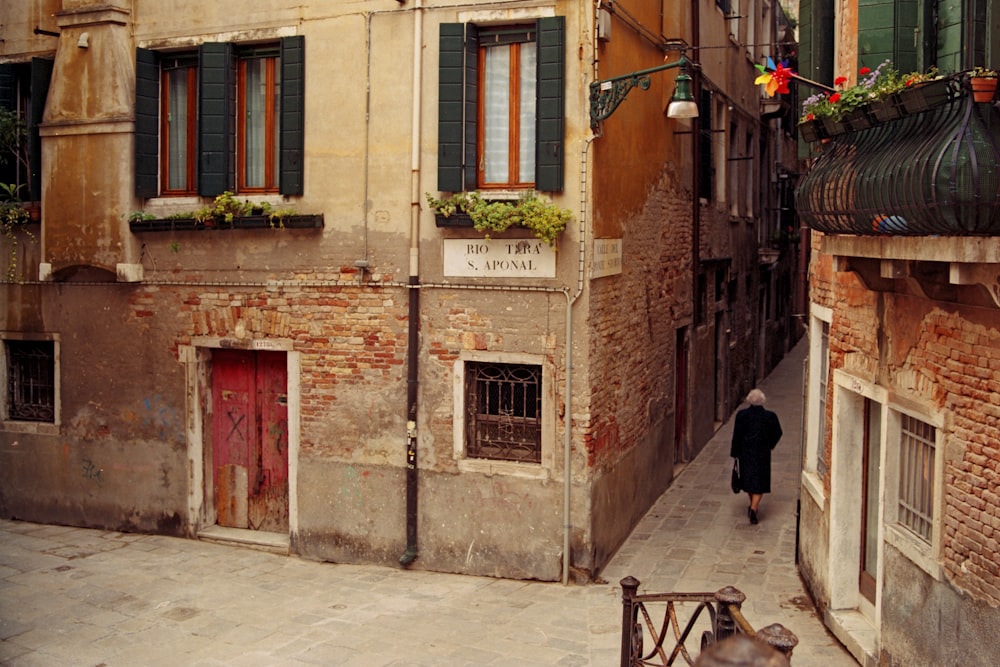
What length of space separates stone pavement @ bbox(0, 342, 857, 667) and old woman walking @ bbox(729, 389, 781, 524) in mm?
435

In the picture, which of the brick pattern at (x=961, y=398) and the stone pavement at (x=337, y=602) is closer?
the brick pattern at (x=961, y=398)

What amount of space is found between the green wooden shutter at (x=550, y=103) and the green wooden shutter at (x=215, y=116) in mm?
3437

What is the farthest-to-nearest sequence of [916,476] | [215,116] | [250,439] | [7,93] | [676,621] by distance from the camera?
[7,93] < [250,439] < [215,116] < [916,476] < [676,621]

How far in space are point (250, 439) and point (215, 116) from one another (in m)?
3.46

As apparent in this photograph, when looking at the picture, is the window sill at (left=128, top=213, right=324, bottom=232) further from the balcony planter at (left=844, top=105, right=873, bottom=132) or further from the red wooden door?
the balcony planter at (left=844, top=105, right=873, bottom=132)

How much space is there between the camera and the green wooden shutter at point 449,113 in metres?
9.80

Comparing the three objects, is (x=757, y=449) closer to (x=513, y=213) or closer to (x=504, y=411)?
(x=504, y=411)

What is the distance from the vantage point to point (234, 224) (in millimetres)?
10672

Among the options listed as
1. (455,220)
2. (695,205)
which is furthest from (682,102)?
(695,205)

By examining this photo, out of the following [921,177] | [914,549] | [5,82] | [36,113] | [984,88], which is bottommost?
[914,549]

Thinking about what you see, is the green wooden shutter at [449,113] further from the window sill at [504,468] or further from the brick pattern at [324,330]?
the window sill at [504,468]

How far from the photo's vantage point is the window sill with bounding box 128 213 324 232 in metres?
10.4

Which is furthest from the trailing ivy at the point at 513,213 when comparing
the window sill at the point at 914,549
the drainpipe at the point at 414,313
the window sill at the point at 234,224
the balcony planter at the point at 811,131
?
the window sill at the point at 914,549

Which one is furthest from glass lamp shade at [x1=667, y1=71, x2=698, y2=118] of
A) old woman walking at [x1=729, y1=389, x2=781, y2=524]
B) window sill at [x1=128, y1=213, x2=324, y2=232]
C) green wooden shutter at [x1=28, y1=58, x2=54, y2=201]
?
green wooden shutter at [x1=28, y1=58, x2=54, y2=201]
